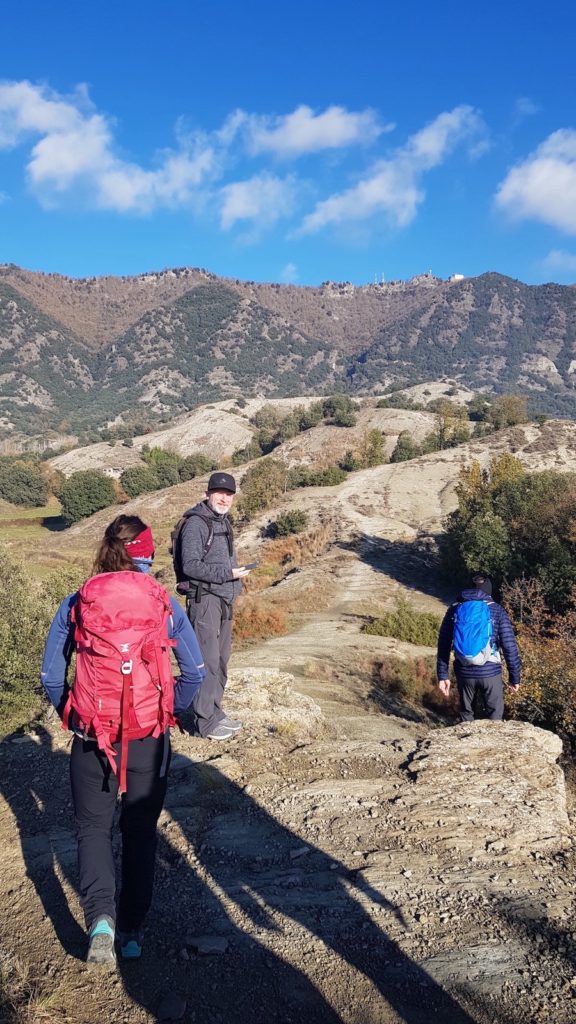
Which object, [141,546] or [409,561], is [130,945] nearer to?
[141,546]

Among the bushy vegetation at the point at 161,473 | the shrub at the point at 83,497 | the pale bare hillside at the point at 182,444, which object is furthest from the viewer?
the pale bare hillside at the point at 182,444

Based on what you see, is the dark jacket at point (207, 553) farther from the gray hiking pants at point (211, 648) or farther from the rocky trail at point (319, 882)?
the rocky trail at point (319, 882)

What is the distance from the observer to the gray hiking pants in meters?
5.59

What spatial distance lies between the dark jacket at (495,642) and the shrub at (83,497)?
5721 cm

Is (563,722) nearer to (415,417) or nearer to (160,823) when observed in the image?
(160,823)

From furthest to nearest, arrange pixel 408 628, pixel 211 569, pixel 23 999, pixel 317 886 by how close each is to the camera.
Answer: pixel 408 628 < pixel 211 569 < pixel 317 886 < pixel 23 999

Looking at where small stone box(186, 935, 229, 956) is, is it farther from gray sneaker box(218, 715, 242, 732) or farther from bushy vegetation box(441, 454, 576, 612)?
bushy vegetation box(441, 454, 576, 612)

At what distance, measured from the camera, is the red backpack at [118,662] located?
2816 mm

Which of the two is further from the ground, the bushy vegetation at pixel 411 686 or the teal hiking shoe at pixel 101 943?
the teal hiking shoe at pixel 101 943

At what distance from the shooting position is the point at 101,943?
2924 millimetres

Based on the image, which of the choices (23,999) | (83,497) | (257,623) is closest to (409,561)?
(257,623)

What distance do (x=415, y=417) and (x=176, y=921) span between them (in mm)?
75725

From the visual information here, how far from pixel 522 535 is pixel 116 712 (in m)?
24.9

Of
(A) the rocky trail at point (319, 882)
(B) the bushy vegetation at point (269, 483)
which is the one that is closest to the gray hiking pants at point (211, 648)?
(A) the rocky trail at point (319, 882)
